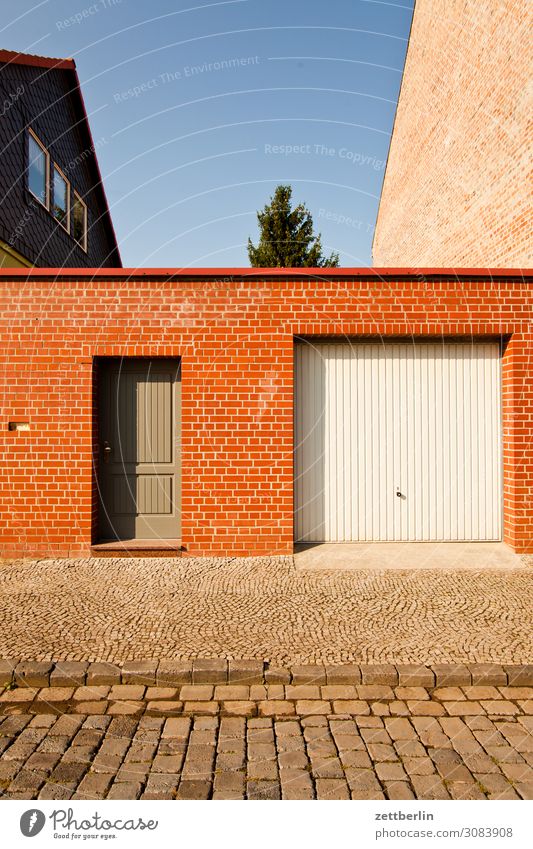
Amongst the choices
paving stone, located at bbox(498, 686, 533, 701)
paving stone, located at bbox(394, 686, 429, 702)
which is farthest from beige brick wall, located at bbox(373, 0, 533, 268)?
paving stone, located at bbox(394, 686, 429, 702)

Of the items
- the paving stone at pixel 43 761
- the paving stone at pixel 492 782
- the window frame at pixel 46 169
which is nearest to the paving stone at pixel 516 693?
the paving stone at pixel 492 782

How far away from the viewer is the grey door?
294 inches

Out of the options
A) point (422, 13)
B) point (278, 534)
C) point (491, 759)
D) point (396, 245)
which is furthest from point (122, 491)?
point (422, 13)

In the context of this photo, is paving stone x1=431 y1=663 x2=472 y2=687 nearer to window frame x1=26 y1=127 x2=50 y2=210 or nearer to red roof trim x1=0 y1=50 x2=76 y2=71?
window frame x1=26 y1=127 x2=50 y2=210

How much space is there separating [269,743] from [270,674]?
72 centimetres

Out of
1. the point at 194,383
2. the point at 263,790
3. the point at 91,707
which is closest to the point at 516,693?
the point at 263,790

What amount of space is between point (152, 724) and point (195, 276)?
5270 millimetres

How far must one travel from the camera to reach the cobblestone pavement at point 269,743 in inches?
115

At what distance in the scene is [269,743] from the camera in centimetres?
332

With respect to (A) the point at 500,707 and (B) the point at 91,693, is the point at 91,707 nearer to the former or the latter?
(B) the point at 91,693

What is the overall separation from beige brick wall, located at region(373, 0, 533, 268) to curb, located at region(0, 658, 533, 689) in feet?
24.7

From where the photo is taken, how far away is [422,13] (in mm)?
14719

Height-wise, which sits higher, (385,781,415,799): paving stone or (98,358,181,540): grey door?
(98,358,181,540): grey door
